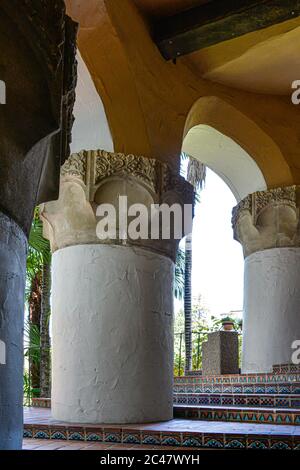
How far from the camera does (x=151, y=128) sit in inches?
240

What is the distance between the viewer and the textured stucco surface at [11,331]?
2039mm

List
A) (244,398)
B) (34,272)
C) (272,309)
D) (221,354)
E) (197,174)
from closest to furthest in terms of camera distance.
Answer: (244,398) < (272,309) < (221,354) < (34,272) < (197,174)

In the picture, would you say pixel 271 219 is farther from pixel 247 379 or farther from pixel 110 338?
pixel 110 338

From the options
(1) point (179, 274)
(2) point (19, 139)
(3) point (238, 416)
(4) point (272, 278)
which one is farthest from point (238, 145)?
(1) point (179, 274)

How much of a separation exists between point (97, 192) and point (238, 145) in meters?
3.19

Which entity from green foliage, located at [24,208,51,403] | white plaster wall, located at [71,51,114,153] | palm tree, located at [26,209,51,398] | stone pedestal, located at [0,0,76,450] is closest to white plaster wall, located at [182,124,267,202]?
white plaster wall, located at [71,51,114,153]

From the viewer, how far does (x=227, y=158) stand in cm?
862

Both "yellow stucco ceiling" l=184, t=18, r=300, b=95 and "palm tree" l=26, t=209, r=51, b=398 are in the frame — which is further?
"palm tree" l=26, t=209, r=51, b=398

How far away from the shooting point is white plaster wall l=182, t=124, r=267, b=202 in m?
8.23

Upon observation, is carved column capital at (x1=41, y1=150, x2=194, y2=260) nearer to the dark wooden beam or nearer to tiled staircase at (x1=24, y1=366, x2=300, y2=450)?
the dark wooden beam

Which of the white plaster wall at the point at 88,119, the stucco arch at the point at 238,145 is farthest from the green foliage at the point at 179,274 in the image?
the white plaster wall at the point at 88,119

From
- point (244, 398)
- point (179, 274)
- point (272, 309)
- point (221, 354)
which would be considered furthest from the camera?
point (179, 274)

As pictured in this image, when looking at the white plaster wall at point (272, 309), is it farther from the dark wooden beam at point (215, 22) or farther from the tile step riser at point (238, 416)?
the dark wooden beam at point (215, 22)

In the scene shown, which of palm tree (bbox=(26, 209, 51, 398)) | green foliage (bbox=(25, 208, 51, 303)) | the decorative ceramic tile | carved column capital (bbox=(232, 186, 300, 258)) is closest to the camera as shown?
the decorative ceramic tile
